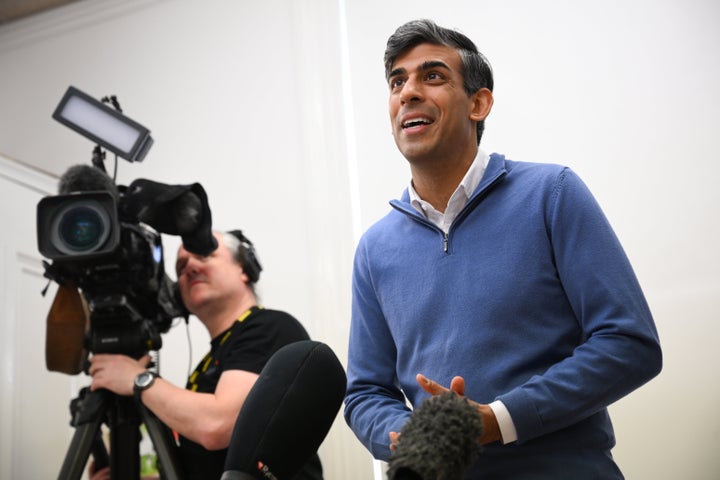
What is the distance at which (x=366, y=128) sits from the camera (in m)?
2.70

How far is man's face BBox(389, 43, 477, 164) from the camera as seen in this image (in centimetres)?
139

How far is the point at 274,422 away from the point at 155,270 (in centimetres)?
102

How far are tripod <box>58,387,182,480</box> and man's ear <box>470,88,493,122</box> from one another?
3.15ft

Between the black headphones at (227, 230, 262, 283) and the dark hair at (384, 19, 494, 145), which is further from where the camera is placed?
the black headphones at (227, 230, 262, 283)

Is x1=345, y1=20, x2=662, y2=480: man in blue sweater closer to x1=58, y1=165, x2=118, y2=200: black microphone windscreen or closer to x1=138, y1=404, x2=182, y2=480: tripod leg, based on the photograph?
x1=138, y1=404, x2=182, y2=480: tripod leg

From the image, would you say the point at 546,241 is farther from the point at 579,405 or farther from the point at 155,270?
the point at 155,270

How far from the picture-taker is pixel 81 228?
176 cm

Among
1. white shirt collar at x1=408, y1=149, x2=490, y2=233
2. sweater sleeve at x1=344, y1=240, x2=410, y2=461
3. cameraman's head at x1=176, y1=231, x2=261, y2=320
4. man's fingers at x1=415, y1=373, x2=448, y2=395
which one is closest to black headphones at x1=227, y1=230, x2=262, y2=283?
cameraman's head at x1=176, y1=231, x2=261, y2=320

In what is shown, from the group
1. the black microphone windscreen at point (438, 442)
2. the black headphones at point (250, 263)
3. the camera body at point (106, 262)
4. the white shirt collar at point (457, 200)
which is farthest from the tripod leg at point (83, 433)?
the black microphone windscreen at point (438, 442)

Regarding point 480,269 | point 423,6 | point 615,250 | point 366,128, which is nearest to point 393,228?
point 480,269

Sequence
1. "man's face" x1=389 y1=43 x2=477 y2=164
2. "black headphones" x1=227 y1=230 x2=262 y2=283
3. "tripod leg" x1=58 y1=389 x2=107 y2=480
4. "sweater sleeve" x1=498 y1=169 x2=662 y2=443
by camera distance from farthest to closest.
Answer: "black headphones" x1=227 y1=230 x2=262 y2=283 → "tripod leg" x1=58 y1=389 x2=107 y2=480 → "man's face" x1=389 y1=43 x2=477 y2=164 → "sweater sleeve" x1=498 y1=169 x2=662 y2=443

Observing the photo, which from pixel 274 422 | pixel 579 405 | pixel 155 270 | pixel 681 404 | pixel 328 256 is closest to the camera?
pixel 274 422

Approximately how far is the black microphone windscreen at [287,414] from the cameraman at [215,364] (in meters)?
0.79

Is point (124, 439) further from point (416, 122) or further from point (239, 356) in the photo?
point (416, 122)
